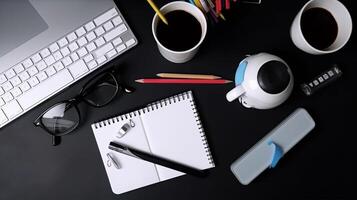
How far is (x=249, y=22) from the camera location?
758mm

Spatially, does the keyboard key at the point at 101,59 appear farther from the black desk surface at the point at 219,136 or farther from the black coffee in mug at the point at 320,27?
the black coffee in mug at the point at 320,27

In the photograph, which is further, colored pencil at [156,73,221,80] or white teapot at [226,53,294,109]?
colored pencil at [156,73,221,80]

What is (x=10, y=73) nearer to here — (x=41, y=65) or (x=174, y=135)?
(x=41, y=65)

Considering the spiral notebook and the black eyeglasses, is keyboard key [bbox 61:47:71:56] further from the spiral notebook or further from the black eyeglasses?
the spiral notebook

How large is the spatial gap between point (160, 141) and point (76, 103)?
0.19m

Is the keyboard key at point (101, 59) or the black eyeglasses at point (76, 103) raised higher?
the keyboard key at point (101, 59)

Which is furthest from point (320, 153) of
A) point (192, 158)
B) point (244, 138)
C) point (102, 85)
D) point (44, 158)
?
point (44, 158)

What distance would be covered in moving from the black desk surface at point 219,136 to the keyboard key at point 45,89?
4cm

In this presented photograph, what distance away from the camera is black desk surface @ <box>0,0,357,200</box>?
2.46 feet

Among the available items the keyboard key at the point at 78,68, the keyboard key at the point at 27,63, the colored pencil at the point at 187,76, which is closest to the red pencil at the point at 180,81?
the colored pencil at the point at 187,76

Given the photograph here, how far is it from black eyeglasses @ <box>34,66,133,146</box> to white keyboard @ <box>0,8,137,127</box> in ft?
0.10

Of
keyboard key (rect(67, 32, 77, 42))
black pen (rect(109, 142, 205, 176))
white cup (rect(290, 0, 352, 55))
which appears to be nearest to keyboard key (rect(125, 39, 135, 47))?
keyboard key (rect(67, 32, 77, 42))

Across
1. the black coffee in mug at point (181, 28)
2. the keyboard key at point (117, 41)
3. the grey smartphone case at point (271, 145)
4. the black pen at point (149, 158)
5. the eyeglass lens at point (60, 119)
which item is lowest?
the grey smartphone case at point (271, 145)

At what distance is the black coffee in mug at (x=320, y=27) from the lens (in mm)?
699
